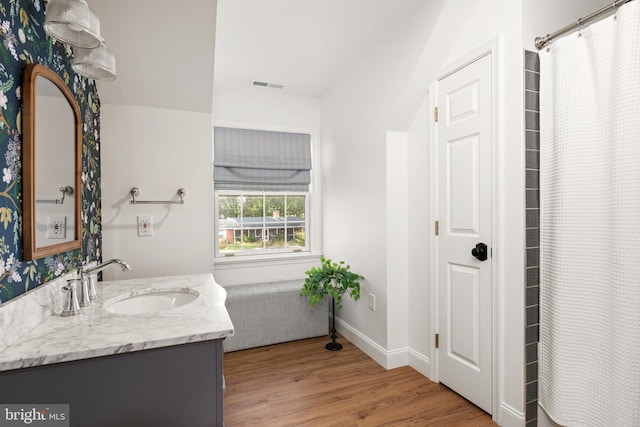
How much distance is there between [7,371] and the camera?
3.10 ft

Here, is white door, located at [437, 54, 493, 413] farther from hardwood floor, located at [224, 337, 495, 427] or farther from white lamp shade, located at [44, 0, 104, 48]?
white lamp shade, located at [44, 0, 104, 48]

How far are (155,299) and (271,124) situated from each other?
237cm

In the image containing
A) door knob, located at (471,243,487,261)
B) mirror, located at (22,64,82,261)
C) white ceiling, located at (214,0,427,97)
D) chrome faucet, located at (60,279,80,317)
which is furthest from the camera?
white ceiling, located at (214,0,427,97)

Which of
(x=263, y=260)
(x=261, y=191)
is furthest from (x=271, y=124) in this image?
(x=263, y=260)

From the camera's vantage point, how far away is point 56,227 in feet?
4.91

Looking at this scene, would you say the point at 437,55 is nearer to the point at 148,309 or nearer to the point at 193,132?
the point at 193,132

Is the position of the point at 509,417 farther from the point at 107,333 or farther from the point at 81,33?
the point at 81,33

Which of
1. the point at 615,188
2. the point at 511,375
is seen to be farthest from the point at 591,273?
the point at 511,375

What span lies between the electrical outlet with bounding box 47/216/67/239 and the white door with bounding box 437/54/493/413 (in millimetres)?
2138

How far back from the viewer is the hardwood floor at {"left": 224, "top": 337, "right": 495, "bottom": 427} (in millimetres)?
1962

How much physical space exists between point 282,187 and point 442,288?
80.7 inches

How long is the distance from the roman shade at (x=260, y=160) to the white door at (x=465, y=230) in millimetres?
1810

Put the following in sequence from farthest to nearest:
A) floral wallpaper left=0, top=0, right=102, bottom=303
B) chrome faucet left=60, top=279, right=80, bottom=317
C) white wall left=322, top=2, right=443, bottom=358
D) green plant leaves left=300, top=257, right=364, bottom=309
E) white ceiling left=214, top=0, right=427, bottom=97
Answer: green plant leaves left=300, top=257, right=364, bottom=309
white wall left=322, top=2, right=443, bottom=358
white ceiling left=214, top=0, right=427, bottom=97
chrome faucet left=60, top=279, right=80, bottom=317
floral wallpaper left=0, top=0, right=102, bottom=303

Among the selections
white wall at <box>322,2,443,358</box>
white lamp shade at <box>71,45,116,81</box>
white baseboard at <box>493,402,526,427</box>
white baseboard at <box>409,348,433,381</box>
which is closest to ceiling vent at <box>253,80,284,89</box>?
white wall at <box>322,2,443,358</box>
